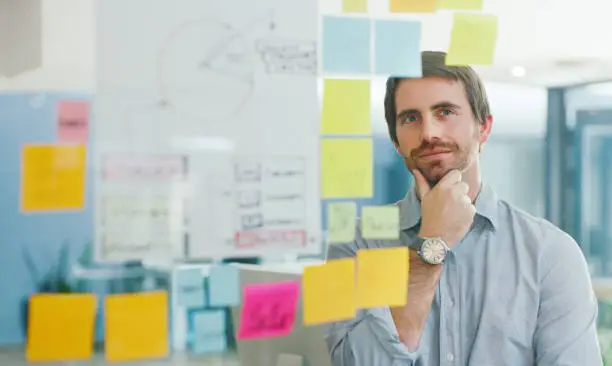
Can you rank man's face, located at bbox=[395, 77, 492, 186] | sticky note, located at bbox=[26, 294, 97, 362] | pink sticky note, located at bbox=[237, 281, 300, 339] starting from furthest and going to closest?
man's face, located at bbox=[395, 77, 492, 186] → pink sticky note, located at bbox=[237, 281, 300, 339] → sticky note, located at bbox=[26, 294, 97, 362]

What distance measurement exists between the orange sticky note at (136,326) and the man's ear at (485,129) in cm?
67

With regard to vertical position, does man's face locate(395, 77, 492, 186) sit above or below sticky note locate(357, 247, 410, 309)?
above

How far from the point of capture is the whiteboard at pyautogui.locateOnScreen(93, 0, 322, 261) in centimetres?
109

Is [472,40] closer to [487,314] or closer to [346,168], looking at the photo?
[346,168]

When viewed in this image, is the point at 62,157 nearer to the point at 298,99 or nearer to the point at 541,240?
the point at 298,99

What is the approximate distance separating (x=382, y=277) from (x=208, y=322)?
0.32m

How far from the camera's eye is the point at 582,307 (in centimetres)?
130

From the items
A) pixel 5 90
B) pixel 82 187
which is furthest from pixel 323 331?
pixel 5 90

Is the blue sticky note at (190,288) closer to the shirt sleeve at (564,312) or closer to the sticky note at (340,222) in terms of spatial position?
the sticky note at (340,222)

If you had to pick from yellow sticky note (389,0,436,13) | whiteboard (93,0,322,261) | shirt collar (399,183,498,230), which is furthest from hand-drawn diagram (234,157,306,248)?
yellow sticky note (389,0,436,13)

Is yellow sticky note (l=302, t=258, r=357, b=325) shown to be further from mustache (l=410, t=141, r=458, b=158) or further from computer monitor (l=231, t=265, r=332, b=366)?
mustache (l=410, t=141, r=458, b=158)

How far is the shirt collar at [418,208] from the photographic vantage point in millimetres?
1262

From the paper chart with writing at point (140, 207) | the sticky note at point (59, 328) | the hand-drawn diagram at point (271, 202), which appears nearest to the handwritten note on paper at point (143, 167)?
the paper chart with writing at point (140, 207)

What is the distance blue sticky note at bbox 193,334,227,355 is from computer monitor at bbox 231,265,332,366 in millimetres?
28
